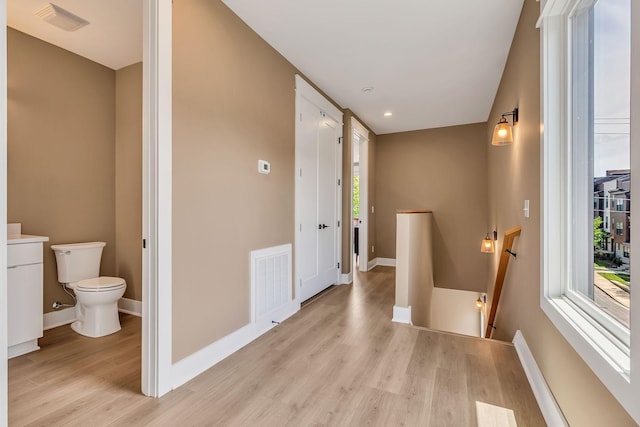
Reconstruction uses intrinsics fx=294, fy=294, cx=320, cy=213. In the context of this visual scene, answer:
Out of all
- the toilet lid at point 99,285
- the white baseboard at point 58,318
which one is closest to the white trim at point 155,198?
the toilet lid at point 99,285


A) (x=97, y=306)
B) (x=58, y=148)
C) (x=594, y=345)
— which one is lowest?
(x=97, y=306)

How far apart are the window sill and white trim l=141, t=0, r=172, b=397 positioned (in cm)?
206

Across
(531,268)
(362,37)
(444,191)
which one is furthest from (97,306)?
(444,191)

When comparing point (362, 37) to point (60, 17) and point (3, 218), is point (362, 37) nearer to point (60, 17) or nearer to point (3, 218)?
point (60, 17)

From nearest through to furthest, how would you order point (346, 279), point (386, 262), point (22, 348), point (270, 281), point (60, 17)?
point (22, 348) → point (60, 17) → point (270, 281) → point (346, 279) → point (386, 262)

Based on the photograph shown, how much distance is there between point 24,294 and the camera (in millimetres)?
2270

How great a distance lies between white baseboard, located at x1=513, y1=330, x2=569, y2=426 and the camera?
1.45 metres

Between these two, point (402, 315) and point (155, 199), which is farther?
point (402, 315)

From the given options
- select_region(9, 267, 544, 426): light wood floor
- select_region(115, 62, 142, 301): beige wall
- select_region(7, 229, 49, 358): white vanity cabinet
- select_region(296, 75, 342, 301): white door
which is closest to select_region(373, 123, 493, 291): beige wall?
select_region(296, 75, 342, 301): white door

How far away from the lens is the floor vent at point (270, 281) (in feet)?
8.41

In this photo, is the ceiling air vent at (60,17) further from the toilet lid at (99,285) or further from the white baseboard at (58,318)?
the white baseboard at (58,318)

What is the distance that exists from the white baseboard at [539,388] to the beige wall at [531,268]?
0.05m

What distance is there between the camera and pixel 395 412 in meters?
1.63

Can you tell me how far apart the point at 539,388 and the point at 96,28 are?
422 cm
